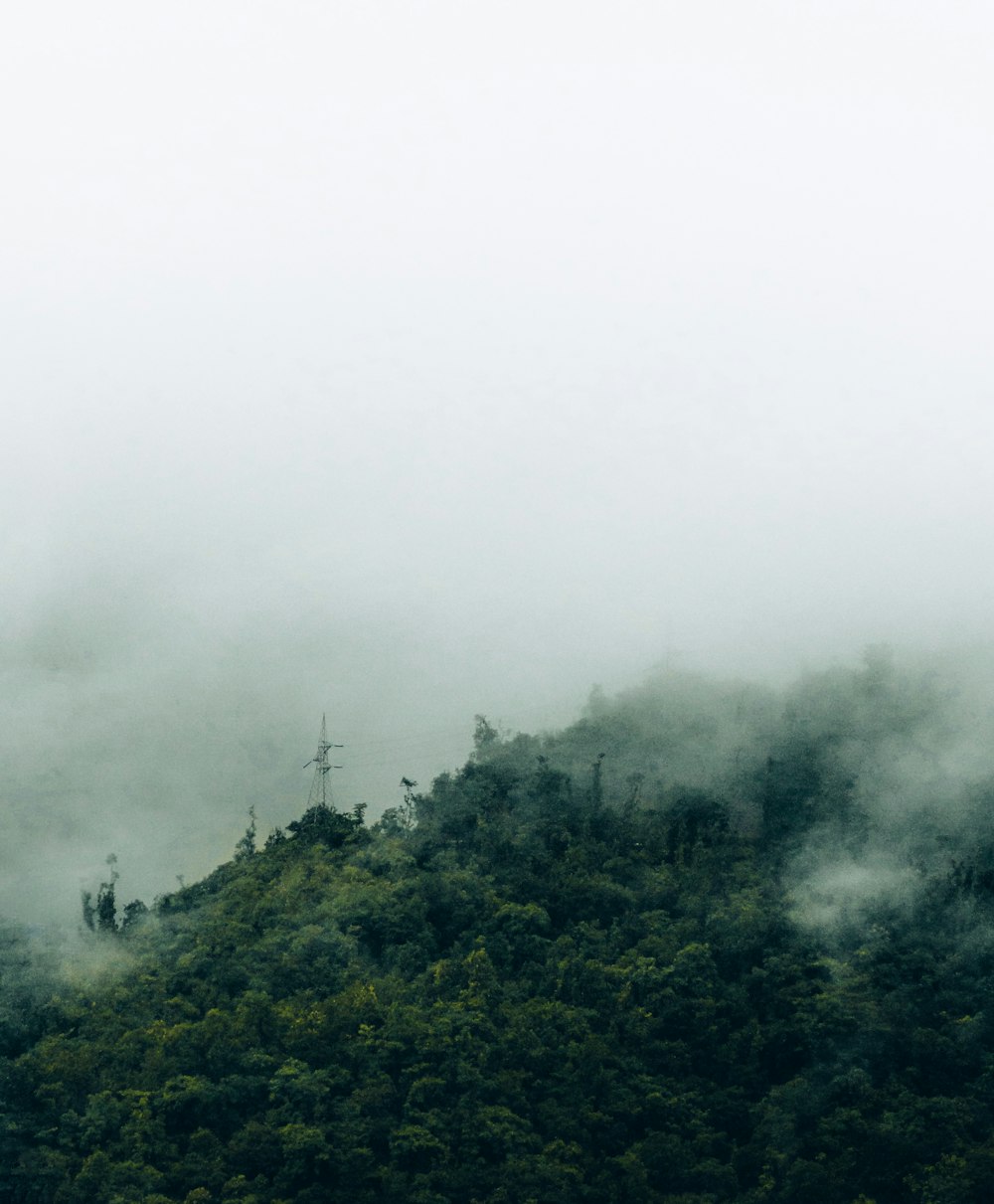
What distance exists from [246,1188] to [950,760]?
2626 cm

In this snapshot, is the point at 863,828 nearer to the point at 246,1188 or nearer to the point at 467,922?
Answer: the point at 467,922

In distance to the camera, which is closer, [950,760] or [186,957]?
[186,957]

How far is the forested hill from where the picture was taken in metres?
37.2

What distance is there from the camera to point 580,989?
43.5 m

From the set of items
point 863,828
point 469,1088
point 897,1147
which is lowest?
point 897,1147

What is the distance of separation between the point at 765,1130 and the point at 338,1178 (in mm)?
10257

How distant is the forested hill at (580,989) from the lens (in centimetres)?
3719

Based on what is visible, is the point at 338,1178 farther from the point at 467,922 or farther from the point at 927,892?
the point at 927,892

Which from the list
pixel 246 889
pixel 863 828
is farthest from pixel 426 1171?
pixel 863 828

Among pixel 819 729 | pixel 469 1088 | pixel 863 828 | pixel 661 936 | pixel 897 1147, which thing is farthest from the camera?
pixel 819 729

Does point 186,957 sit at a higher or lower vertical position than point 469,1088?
higher

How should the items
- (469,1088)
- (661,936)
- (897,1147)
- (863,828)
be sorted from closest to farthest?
(897,1147) → (469,1088) → (661,936) → (863,828)

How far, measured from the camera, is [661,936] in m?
46.1

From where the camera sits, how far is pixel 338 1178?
120 ft
